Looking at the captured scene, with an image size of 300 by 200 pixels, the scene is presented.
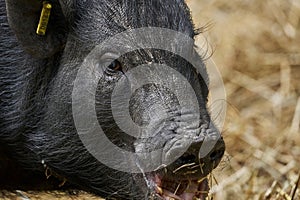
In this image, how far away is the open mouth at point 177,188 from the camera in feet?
15.5

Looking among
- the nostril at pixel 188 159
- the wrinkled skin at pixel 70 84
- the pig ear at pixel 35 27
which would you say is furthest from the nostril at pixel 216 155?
the pig ear at pixel 35 27

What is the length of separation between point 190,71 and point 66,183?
97cm

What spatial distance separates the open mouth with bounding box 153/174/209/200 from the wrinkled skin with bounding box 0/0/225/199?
20mm

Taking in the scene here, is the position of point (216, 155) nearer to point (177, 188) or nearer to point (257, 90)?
point (177, 188)

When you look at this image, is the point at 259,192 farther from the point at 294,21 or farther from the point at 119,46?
the point at 294,21

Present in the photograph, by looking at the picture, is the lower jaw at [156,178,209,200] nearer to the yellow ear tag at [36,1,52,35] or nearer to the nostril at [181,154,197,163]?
the nostril at [181,154,197,163]

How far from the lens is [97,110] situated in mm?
5086

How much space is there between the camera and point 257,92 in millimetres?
8547

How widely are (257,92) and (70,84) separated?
362 cm

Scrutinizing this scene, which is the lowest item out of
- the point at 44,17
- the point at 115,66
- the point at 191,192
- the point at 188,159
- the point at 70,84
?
the point at 191,192

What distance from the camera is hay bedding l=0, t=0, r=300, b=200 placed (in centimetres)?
712

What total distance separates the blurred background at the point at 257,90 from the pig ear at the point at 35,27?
5.75 feet

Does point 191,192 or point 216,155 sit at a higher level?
point 216,155

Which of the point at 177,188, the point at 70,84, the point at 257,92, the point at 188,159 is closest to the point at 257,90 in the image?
the point at 257,92
